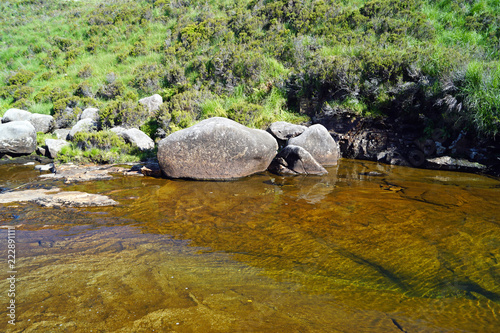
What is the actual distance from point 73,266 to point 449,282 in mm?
3220

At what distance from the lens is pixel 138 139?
849cm

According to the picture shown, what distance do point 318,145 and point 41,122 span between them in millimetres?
11619

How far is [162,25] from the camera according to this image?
1761cm

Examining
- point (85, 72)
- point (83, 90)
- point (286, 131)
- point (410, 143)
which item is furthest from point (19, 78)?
point (410, 143)

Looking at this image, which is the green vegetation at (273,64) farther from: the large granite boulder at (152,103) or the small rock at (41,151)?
the small rock at (41,151)

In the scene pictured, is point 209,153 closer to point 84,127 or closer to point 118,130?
point 118,130

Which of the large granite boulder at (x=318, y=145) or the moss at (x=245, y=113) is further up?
the moss at (x=245, y=113)

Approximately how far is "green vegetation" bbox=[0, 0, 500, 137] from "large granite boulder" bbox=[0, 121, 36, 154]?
251cm

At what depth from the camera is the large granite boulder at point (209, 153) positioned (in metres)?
5.89

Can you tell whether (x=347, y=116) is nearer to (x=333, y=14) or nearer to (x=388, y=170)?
(x=388, y=170)

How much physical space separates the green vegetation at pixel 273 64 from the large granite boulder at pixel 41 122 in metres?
0.71

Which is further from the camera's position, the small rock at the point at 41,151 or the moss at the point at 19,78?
the moss at the point at 19,78

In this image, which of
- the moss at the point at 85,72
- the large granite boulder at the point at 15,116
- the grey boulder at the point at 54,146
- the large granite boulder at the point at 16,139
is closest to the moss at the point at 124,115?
the grey boulder at the point at 54,146

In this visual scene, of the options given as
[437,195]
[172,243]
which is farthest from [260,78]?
[172,243]
